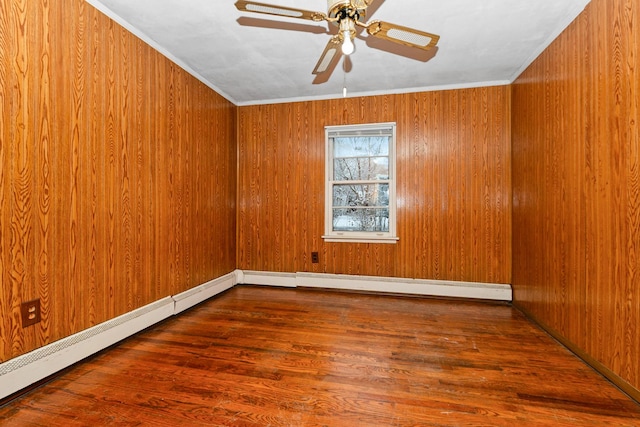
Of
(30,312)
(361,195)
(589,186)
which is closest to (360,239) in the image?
(361,195)

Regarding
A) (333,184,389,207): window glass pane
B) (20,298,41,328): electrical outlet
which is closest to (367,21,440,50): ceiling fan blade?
(333,184,389,207): window glass pane

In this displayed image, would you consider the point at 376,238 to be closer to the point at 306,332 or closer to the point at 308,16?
the point at 306,332

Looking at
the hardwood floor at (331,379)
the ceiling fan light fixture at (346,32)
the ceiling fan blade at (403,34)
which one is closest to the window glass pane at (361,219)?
the hardwood floor at (331,379)

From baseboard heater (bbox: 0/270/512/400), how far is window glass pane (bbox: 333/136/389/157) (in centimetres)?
167

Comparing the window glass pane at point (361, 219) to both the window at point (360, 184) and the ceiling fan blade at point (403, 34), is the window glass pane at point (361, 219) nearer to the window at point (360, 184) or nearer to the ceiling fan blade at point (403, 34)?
the window at point (360, 184)

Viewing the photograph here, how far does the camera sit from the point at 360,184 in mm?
4121

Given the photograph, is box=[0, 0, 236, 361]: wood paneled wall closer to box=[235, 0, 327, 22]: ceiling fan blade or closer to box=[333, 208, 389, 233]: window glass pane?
box=[235, 0, 327, 22]: ceiling fan blade

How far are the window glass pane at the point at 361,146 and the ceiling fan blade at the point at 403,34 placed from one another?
7.29 feet

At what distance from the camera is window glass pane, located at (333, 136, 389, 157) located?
13.3 feet

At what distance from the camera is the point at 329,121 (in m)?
4.14

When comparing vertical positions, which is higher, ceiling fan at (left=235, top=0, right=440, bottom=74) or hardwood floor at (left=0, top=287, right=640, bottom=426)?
ceiling fan at (left=235, top=0, right=440, bottom=74)

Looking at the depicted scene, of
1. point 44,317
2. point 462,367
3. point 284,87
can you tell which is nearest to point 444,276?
point 462,367

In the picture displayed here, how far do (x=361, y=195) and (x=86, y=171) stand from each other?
2986 millimetres

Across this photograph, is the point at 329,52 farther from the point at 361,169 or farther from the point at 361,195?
the point at 361,195
